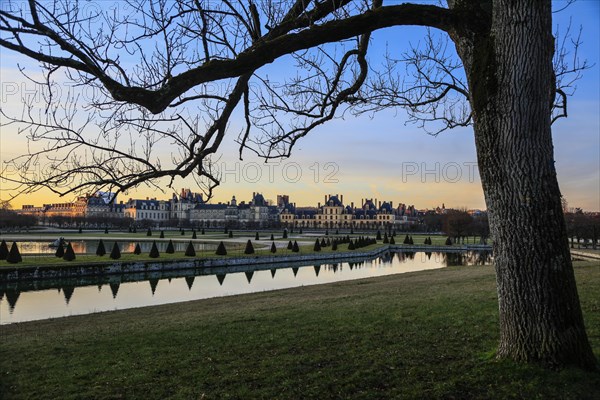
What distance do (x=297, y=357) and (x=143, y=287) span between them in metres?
15.0

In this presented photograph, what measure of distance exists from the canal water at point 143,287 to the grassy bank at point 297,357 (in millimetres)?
4898

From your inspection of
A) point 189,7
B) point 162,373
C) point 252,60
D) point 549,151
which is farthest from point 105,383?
point 549,151

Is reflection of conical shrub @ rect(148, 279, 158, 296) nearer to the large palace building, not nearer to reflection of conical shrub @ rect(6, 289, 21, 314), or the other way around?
reflection of conical shrub @ rect(6, 289, 21, 314)

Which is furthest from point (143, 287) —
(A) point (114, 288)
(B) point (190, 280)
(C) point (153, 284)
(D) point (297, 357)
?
(D) point (297, 357)

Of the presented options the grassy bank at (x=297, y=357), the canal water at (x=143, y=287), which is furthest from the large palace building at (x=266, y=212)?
the grassy bank at (x=297, y=357)

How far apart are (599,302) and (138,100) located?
755cm

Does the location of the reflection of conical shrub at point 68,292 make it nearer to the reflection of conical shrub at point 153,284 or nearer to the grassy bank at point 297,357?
the reflection of conical shrub at point 153,284

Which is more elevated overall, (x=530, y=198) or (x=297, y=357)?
(x=530, y=198)

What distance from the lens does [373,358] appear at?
16.5 ft

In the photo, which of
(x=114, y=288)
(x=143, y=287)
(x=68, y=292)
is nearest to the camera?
(x=68, y=292)

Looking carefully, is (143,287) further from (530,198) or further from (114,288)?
(530,198)

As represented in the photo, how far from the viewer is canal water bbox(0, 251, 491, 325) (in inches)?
573

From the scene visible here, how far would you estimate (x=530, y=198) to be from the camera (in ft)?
13.0

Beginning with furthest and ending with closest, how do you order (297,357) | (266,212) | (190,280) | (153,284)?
(266,212) → (190,280) → (153,284) → (297,357)
